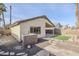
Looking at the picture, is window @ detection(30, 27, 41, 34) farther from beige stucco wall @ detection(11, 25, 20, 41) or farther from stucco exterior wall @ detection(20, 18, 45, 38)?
beige stucco wall @ detection(11, 25, 20, 41)

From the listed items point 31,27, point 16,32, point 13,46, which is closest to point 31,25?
point 31,27

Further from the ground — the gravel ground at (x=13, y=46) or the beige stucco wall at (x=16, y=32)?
the beige stucco wall at (x=16, y=32)

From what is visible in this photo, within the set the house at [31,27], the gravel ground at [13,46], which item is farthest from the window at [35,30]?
the gravel ground at [13,46]

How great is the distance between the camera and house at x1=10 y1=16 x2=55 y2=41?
292cm

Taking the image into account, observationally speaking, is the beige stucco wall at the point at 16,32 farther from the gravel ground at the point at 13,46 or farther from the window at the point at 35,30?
the window at the point at 35,30

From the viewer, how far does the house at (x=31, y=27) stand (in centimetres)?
292

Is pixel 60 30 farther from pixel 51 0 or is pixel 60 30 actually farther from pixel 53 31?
pixel 51 0

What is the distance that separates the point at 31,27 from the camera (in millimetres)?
2916

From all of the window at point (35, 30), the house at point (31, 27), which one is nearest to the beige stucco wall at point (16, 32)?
the house at point (31, 27)

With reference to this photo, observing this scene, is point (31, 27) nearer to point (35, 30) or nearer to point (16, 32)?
point (35, 30)

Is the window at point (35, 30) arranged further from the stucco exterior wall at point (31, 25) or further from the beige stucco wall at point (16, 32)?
the beige stucco wall at point (16, 32)

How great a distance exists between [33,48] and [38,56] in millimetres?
108

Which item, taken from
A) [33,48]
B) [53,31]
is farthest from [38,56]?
[53,31]

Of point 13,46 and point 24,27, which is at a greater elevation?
point 24,27
